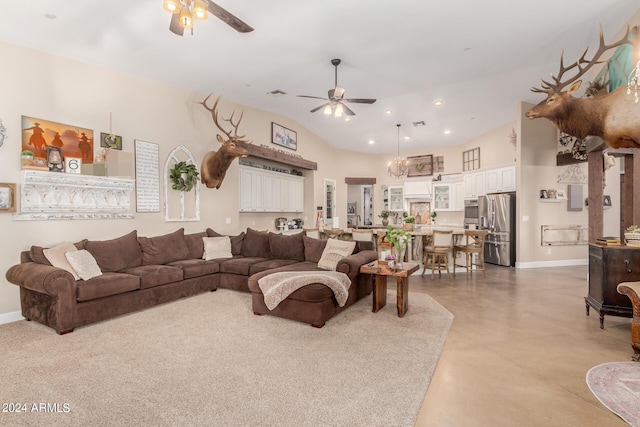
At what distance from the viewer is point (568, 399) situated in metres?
2.27

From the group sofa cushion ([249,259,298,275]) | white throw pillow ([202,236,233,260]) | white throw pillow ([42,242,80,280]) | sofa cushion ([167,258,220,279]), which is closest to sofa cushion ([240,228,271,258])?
white throw pillow ([202,236,233,260])

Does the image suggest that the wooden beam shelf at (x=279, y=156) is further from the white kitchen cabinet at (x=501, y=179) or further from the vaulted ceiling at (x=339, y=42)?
the white kitchen cabinet at (x=501, y=179)

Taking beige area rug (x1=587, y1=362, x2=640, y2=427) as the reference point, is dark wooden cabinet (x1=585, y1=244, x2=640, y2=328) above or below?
above

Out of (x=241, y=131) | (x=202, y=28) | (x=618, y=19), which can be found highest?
(x=618, y=19)

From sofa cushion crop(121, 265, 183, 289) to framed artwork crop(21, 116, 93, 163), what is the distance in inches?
68.5

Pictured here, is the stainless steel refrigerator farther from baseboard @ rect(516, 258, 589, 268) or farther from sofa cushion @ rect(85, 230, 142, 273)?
sofa cushion @ rect(85, 230, 142, 273)

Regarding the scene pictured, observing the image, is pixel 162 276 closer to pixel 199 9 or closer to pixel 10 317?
pixel 10 317

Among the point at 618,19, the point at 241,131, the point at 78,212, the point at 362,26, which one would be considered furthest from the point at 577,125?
the point at 78,212

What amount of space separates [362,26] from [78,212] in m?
4.61

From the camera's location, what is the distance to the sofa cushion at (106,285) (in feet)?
12.0

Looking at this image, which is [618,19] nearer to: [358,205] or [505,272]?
[505,272]

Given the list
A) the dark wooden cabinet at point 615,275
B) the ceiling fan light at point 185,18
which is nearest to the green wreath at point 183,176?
the ceiling fan light at point 185,18

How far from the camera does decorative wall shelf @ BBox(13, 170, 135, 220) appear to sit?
13.4 feet

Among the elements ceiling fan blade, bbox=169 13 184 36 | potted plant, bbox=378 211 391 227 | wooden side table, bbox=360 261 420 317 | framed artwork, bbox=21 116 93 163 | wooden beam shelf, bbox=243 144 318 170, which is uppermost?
ceiling fan blade, bbox=169 13 184 36
